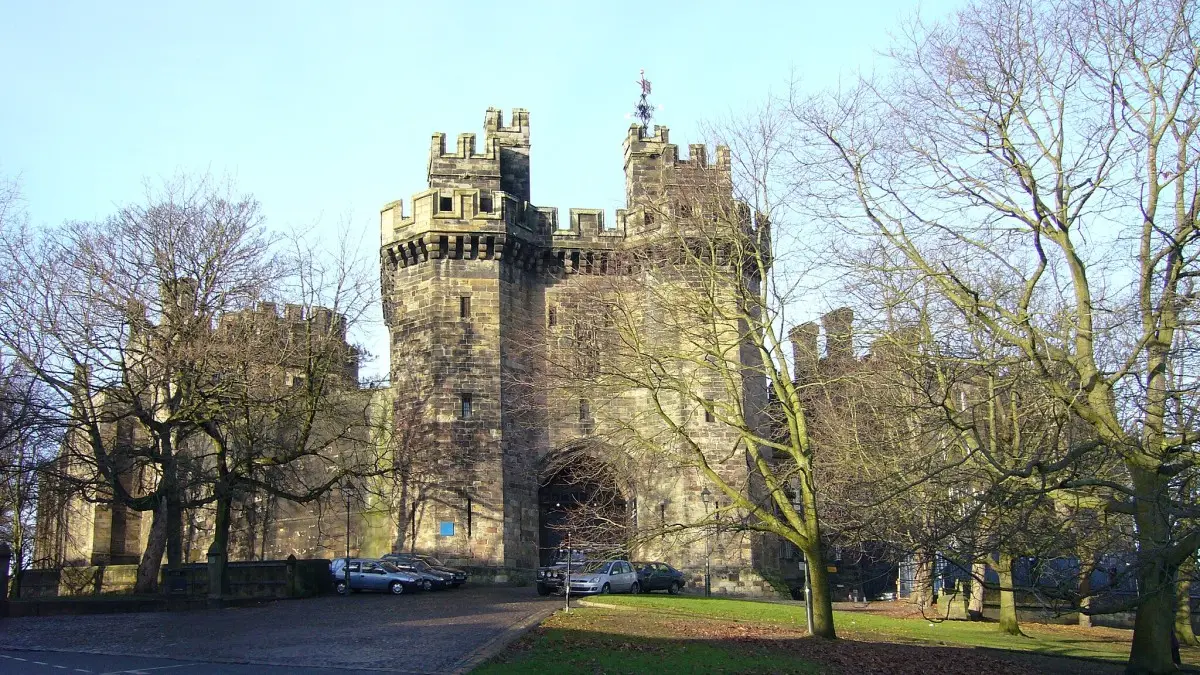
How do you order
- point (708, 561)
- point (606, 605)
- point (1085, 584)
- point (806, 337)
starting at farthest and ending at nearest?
point (708, 561) < point (606, 605) < point (806, 337) < point (1085, 584)

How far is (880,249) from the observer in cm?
1525

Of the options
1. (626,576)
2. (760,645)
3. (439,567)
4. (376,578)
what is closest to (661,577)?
(626,576)

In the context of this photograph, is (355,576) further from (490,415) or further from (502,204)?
(502,204)

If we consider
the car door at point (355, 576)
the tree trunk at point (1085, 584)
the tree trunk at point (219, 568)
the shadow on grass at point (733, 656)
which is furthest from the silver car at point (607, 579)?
the tree trunk at point (1085, 584)

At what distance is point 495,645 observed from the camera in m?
15.3

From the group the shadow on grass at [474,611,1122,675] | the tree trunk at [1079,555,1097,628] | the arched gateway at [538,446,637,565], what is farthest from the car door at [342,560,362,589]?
the tree trunk at [1079,555,1097,628]

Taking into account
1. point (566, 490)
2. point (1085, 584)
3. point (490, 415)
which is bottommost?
point (1085, 584)

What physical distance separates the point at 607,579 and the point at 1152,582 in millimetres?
16418

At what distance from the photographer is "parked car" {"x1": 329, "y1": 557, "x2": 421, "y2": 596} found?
29.1 metres

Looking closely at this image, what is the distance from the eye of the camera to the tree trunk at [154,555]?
27500 millimetres

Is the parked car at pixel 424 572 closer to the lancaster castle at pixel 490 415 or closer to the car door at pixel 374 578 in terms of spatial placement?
the car door at pixel 374 578

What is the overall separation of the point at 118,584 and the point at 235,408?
29.5 feet

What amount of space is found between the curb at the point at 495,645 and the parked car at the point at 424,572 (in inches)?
370

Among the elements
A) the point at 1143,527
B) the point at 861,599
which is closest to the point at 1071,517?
the point at 1143,527
